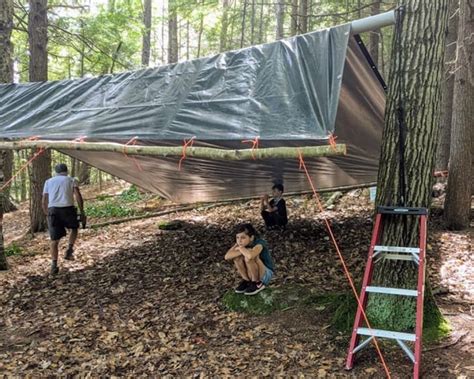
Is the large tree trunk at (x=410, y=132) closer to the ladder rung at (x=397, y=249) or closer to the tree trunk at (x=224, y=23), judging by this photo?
the ladder rung at (x=397, y=249)

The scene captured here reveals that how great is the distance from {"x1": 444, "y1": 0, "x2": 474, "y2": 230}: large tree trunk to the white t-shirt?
5.44 meters

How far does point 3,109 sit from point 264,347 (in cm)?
431

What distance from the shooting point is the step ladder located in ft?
9.34

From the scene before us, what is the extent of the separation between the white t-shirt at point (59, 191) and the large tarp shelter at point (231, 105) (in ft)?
1.76

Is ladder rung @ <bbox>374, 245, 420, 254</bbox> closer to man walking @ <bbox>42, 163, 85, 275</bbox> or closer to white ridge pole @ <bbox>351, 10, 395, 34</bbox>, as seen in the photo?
white ridge pole @ <bbox>351, 10, 395, 34</bbox>

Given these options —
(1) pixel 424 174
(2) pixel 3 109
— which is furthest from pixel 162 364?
(2) pixel 3 109

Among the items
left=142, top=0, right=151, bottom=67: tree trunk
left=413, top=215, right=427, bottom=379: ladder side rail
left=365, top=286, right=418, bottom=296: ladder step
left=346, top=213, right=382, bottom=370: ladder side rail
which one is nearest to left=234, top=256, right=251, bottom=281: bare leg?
left=346, top=213, right=382, bottom=370: ladder side rail

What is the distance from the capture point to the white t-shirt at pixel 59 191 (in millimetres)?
5684

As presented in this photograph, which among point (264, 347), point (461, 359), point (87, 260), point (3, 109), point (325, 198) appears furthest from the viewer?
point (325, 198)

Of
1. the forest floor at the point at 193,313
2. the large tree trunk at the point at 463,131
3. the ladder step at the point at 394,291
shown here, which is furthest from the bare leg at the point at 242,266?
the large tree trunk at the point at 463,131

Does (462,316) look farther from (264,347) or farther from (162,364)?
(162,364)

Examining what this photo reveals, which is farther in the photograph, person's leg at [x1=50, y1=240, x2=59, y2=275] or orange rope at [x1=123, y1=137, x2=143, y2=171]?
person's leg at [x1=50, y1=240, x2=59, y2=275]

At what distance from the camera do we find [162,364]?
342 cm

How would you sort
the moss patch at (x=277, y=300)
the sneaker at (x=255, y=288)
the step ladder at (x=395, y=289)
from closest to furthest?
the step ladder at (x=395, y=289), the moss patch at (x=277, y=300), the sneaker at (x=255, y=288)
